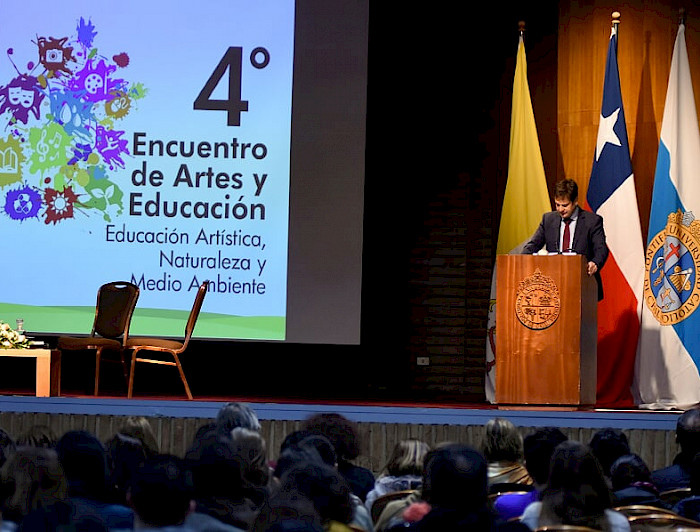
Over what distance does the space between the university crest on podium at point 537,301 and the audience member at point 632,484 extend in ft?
8.88

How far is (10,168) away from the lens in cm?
822

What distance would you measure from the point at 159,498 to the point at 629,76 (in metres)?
6.99

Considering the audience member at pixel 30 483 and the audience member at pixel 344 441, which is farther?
the audience member at pixel 344 441

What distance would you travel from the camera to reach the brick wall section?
886cm

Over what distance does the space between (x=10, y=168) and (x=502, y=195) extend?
379 centimetres

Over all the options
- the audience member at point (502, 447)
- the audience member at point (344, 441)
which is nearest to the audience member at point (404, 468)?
the audience member at point (344, 441)

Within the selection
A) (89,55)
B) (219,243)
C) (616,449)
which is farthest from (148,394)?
(616,449)

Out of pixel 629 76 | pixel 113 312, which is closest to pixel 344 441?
pixel 113 312

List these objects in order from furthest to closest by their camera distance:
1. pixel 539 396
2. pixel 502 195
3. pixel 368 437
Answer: pixel 502 195 → pixel 539 396 → pixel 368 437

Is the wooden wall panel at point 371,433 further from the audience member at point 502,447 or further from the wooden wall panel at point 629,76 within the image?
the wooden wall panel at point 629,76

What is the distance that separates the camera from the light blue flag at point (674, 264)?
775cm

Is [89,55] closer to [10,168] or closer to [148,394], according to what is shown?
[10,168]

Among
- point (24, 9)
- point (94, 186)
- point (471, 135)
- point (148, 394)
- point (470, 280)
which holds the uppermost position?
point (24, 9)

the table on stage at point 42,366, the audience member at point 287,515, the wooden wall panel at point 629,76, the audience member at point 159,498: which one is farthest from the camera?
the wooden wall panel at point 629,76
